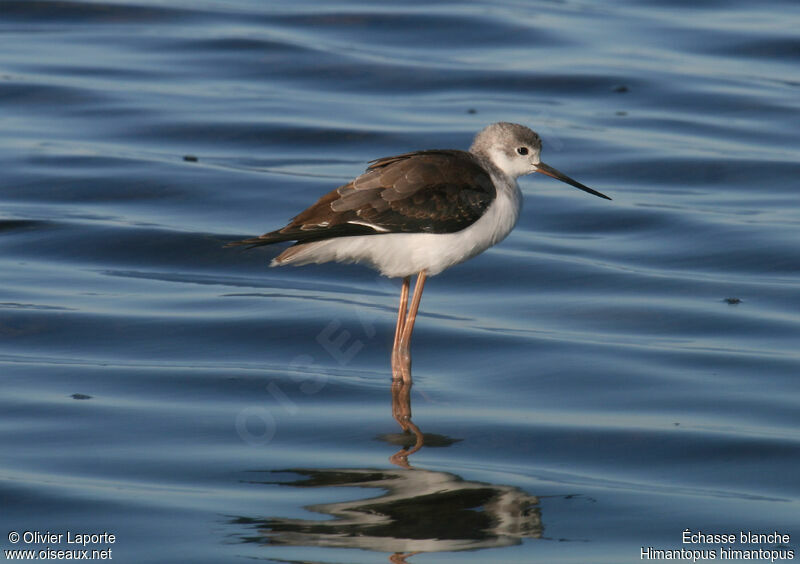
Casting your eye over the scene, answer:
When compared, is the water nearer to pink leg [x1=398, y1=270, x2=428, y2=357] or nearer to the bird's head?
pink leg [x1=398, y1=270, x2=428, y2=357]

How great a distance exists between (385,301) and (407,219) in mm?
1880

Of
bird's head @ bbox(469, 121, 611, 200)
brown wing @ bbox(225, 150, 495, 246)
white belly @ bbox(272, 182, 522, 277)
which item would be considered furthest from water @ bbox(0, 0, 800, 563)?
bird's head @ bbox(469, 121, 611, 200)

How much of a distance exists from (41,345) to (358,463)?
279 centimetres

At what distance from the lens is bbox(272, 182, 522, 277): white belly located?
820 centimetres

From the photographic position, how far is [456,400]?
784 cm

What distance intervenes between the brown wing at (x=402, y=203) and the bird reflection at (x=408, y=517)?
1869 mm

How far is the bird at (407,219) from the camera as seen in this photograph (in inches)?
316

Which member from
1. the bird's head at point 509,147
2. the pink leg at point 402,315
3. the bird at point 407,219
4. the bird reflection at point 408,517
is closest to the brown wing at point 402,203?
the bird at point 407,219

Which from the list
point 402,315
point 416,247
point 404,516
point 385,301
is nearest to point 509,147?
point 416,247

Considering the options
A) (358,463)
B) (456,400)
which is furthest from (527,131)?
(358,463)

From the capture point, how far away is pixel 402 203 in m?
8.11

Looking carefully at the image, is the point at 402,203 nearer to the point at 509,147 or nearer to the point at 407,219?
the point at 407,219

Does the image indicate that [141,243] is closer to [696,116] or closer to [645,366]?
[645,366]

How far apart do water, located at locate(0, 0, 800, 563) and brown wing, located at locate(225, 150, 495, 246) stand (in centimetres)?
95
